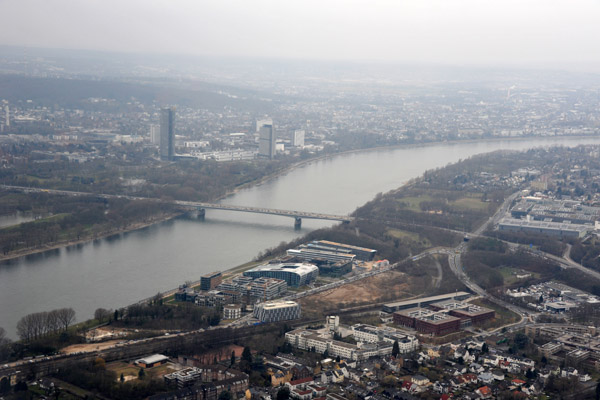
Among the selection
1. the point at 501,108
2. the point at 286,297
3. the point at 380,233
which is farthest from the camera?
the point at 501,108

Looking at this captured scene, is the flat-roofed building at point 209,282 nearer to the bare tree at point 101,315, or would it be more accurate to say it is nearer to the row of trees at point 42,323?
the bare tree at point 101,315

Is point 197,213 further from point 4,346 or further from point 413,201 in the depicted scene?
point 4,346

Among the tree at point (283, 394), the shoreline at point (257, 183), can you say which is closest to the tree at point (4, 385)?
the tree at point (283, 394)

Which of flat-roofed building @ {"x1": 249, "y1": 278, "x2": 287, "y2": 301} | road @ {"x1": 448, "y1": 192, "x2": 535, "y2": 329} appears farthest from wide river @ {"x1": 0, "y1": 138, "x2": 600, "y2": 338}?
road @ {"x1": 448, "y1": 192, "x2": 535, "y2": 329}

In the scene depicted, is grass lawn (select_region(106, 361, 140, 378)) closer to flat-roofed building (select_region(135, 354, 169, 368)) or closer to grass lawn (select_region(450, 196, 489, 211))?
flat-roofed building (select_region(135, 354, 169, 368))

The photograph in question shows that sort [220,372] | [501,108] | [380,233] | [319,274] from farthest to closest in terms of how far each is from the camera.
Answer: [501,108] → [380,233] → [319,274] → [220,372]

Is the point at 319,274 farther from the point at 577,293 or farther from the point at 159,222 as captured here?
the point at 159,222

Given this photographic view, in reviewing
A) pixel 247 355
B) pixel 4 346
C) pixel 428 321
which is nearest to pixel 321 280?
pixel 428 321

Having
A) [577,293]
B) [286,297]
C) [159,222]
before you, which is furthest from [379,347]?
[159,222]
